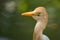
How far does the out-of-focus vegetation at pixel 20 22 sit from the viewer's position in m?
2.17

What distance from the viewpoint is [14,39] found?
218 cm

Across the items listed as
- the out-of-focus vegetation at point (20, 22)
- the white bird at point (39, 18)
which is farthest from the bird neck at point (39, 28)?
the out-of-focus vegetation at point (20, 22)

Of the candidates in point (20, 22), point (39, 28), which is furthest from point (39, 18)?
point (20, 22)

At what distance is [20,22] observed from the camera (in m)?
2.29

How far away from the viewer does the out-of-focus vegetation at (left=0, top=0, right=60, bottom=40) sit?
2.17 m

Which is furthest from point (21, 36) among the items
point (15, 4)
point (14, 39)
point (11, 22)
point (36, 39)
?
point (36, 39)

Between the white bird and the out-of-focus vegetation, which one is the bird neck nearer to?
the white bird

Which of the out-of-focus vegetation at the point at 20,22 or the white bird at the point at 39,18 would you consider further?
the out-of-focus vegetation at the point at 20,22

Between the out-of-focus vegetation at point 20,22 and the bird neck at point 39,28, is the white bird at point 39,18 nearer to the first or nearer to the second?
the bird neck at point 39,28

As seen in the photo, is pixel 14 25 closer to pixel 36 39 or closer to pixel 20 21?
pixel 20 21

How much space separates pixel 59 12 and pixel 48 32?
9.9 inches

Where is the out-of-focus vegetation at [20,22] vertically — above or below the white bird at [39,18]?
above

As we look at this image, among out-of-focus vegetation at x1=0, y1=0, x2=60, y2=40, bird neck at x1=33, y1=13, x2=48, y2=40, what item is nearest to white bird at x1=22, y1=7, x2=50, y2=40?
bird neck at x1=33, y1=13, x2=48, y2=40

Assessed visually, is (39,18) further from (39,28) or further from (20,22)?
(20,22)
